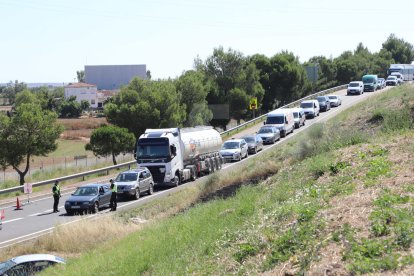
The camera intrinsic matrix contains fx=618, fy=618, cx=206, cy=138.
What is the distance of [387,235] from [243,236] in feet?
9.26

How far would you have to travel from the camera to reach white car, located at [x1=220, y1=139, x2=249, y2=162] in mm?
43125

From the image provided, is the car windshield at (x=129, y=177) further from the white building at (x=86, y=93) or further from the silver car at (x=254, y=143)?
the white building at (x=86, y=93)

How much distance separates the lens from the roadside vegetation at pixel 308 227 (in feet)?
27.8

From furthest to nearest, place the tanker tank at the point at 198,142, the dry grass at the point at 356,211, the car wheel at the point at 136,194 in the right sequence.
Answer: the tanker tank at the point at 198,142
the car wheel at the point at 136,194
the dry grass at the point at 356,211

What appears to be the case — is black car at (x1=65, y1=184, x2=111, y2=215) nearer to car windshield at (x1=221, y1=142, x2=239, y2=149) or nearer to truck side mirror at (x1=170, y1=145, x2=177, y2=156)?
truck side mirror at (x1=170, y1=145, x2=177, y2=156)

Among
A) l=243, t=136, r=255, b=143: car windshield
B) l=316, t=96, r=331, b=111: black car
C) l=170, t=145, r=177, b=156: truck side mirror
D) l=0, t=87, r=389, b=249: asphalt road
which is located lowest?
l=0, t=87, r=389, b=249: asphalt road

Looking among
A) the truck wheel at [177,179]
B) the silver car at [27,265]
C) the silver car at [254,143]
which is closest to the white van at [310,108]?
the silver car at [254,143]

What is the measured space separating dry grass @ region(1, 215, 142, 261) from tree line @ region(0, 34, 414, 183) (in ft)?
63.2

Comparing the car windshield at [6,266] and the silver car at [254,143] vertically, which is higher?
the car windshield at [6,266]

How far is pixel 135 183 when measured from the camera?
31438 mm

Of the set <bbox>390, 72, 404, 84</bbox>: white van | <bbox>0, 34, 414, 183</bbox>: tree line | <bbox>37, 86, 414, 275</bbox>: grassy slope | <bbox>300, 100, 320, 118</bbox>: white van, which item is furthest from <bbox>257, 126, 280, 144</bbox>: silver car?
→ <bbox>390, 72, 404, 84</bbox>: white van

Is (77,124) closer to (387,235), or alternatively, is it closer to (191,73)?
(191,73)

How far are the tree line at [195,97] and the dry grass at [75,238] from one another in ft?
63.2

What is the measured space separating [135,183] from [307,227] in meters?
22.3
